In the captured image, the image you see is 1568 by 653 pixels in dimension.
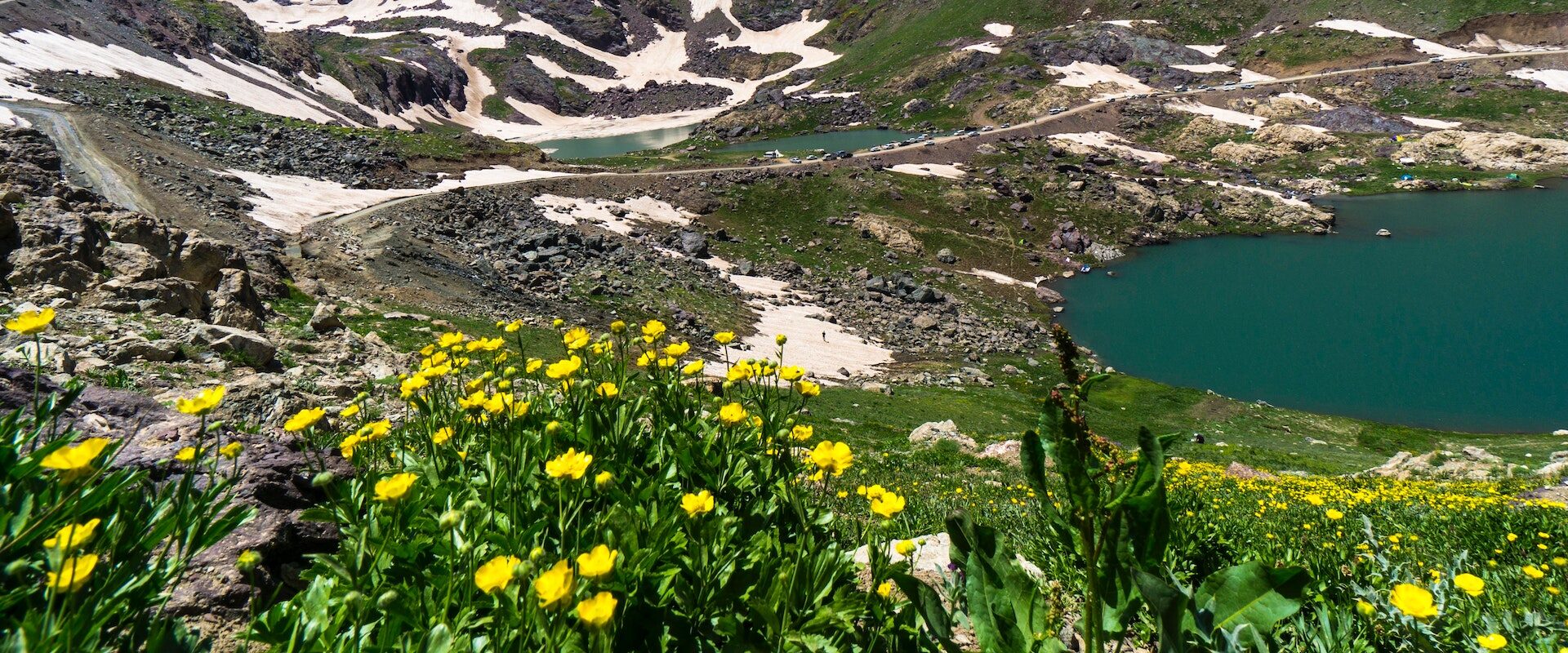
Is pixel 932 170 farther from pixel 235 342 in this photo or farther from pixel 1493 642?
pixel 1493 642

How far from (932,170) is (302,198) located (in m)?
62.2

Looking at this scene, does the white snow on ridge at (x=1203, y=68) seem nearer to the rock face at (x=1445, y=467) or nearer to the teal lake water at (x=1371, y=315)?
the teal lake water at (x=1371, y=315)

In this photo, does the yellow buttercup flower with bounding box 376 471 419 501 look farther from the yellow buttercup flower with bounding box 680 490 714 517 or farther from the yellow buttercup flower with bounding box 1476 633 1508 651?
the yellow buttercup flower with bounding box 1476 633 1508 651

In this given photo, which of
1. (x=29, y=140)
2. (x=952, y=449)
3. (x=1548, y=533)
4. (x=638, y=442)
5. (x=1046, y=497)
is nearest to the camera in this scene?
(x=1046, y=497)

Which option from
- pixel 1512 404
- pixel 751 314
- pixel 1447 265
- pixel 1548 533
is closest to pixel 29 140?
pixel 751 314

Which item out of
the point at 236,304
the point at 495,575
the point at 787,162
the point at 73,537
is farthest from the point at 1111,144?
the point at 73,537

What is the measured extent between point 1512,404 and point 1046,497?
5284cm

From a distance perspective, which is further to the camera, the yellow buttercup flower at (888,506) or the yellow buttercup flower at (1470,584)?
the yellow buttercup flower at (1470,584)

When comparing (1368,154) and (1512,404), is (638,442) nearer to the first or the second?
(1512,404)

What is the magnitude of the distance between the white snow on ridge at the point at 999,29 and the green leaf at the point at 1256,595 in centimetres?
17185

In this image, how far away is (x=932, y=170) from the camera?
79375mm

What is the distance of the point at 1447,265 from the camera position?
2329 inches

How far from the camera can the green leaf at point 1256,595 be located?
210cm

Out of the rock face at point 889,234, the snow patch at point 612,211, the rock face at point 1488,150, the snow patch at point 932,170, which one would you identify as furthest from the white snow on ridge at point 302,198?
the rock face at point 1488,150
